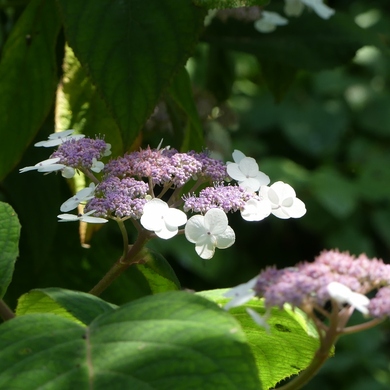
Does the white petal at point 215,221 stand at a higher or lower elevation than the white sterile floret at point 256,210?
higher

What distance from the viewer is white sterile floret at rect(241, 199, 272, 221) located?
642 millimetres

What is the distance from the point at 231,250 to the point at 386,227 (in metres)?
0.51

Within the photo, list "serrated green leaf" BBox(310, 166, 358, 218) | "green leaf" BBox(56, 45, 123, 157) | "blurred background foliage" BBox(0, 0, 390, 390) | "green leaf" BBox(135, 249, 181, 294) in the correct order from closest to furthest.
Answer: "green leaf" BBox(135, 249, 181, 294) → "green leaf" BBox(56, 45, 123, 157) → "blurred background foliage" BBox(0, 0, 390, 390) → "serrated green leaf" BBox(310, 166, 358, 218)

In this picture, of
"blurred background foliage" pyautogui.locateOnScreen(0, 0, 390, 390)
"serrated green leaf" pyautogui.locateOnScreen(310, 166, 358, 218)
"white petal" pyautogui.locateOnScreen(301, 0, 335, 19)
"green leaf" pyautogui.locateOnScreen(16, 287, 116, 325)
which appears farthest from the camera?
"serrated green leaf" pyautogui.locateOnScreen(310, 166, 358, 218)

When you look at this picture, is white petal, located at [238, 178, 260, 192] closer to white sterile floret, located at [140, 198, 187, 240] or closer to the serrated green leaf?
white sterile floret, located at [140, 198, 187, 240]

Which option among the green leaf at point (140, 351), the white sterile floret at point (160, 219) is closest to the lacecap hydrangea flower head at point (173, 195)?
the white sterile floret at point (160, 219)

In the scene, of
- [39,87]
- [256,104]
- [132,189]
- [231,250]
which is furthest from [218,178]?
[256,104]

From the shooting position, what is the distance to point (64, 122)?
91 cm

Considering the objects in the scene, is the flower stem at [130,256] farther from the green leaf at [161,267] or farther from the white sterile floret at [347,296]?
the white sterile floret at [347,296]

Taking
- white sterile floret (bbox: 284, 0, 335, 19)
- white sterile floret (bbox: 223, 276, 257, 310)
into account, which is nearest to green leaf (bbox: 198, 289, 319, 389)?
white sterile floret (bbox: 223, 276, 257, 310)

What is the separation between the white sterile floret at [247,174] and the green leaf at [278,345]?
91mm

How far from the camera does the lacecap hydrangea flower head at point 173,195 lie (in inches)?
24.4

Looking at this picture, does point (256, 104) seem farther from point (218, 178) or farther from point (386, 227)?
point (218, 178)

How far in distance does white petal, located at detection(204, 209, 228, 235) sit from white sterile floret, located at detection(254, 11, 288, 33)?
1.82ft
